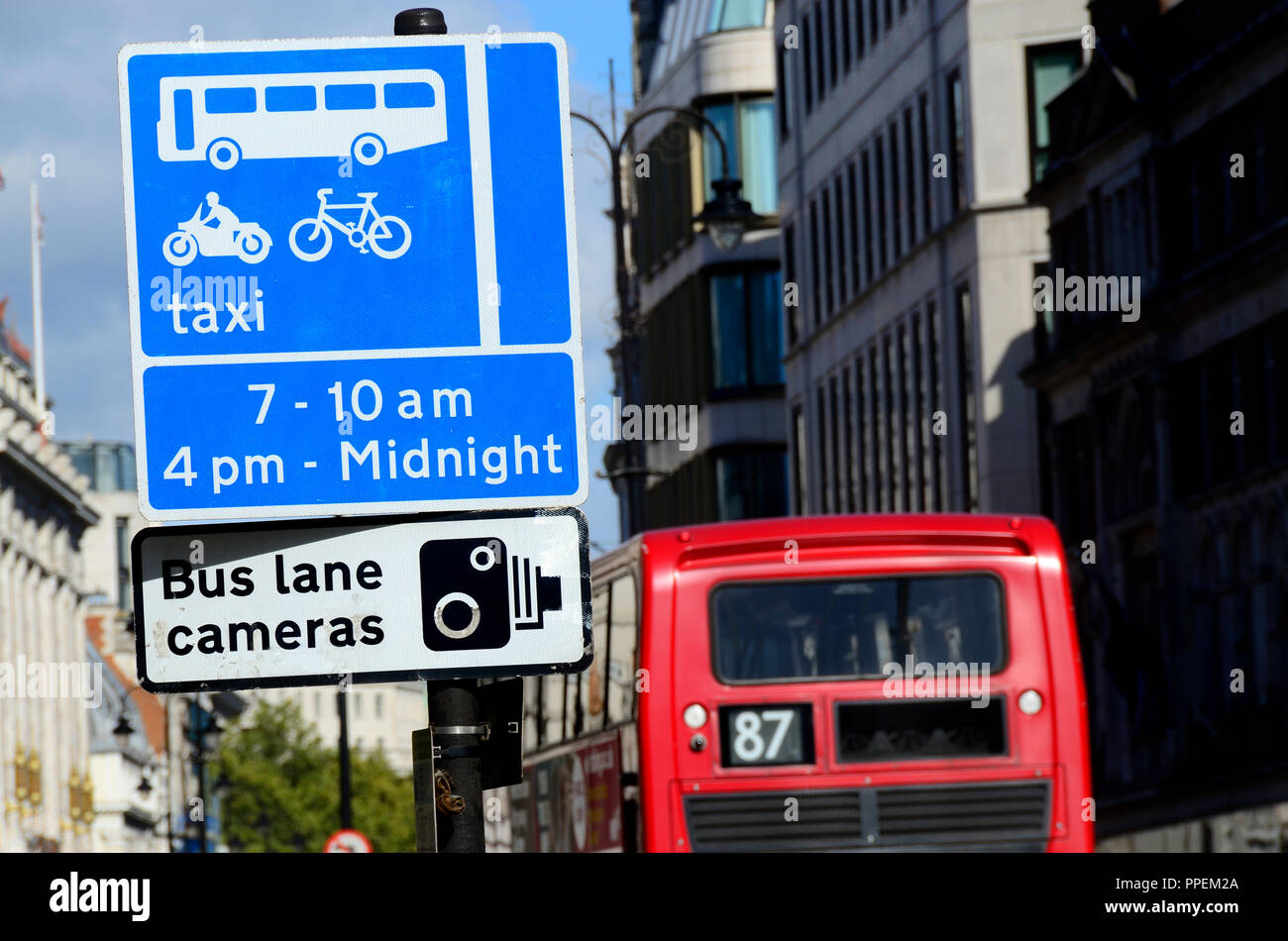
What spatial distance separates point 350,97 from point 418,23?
44cm

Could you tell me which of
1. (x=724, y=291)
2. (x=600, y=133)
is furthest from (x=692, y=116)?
(x=724, y=291)

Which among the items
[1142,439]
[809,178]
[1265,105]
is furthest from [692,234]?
[1265,105]

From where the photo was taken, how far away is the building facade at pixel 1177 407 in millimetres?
42156

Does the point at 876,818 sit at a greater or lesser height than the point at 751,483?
lesser

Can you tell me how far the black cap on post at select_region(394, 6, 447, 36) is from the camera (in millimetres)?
6719

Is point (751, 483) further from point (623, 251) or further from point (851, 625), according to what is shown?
point (851, 625)

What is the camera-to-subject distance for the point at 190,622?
621 centimetres

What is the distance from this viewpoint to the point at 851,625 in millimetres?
19000

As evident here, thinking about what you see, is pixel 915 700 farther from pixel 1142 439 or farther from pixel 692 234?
pixel 692 234

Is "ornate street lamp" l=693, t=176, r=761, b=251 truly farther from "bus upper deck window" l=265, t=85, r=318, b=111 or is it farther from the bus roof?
"bus upper deck window" l=265, t=85, r=318, b=111

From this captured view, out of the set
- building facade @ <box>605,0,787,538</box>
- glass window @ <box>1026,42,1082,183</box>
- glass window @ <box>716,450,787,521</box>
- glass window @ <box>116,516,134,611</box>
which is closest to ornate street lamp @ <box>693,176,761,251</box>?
glass window @ <box>1026,42,1082,183</box>

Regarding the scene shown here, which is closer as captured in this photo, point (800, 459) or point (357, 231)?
point (357, 231)

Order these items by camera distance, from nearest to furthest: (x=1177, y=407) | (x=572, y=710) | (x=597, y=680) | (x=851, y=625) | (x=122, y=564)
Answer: (x=851, y=625)
(x=597, y=680)
(x=572, y=710)
(x=1177, y=407)
(x=122, y=564)

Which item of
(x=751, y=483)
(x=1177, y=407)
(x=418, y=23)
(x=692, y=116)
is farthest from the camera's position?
(x=751, y=483)
